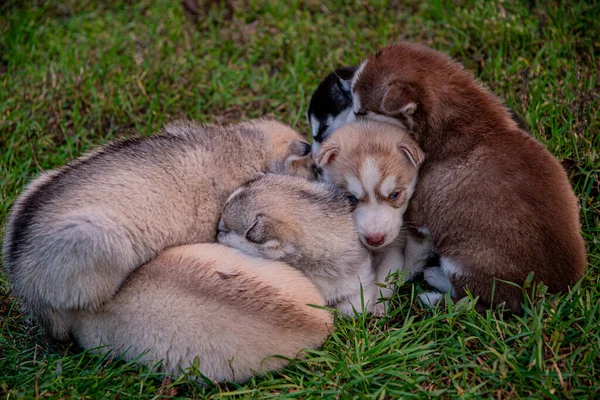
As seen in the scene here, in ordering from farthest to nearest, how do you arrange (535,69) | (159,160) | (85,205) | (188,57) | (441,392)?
(188,57) → (535,69) → (159,160) → (85,205) → (441,392)

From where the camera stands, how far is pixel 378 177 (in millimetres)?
4578

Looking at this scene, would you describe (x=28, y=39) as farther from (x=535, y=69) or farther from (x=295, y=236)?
(x=535, y=69)

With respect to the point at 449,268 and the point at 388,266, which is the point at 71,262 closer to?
the point at 388,266

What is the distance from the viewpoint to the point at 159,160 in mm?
4527

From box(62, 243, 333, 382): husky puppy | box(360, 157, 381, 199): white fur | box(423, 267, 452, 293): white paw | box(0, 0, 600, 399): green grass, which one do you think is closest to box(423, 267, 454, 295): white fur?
box(423, 267, 452, 293): white paw

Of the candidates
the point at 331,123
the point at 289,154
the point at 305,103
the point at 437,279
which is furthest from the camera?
the point at 305,103

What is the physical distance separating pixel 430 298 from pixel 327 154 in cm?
127

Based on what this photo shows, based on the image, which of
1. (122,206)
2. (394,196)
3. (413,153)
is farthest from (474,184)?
(122,206)

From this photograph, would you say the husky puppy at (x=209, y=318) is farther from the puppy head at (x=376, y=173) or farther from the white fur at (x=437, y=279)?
the white fur at (x=437, y=279)

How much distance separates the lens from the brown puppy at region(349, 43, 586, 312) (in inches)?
162

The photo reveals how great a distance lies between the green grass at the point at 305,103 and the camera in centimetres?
386

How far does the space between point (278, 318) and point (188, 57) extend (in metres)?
4.26

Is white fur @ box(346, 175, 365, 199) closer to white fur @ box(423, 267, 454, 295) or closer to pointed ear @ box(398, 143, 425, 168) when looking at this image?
pointed ear @ box(398, 143, 425, 168)

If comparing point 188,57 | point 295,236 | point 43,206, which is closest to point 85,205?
point 43,206
